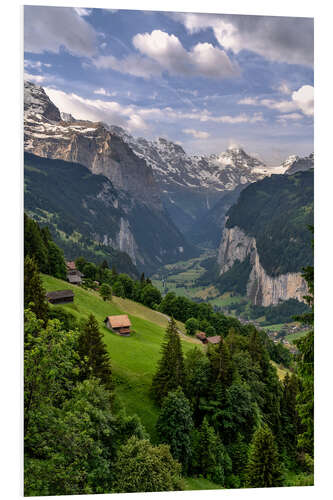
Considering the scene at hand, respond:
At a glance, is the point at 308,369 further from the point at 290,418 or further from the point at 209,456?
the point at 290,418

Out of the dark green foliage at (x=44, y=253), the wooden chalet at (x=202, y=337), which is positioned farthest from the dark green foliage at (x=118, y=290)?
the wooden chalet at (x=202, y=337)

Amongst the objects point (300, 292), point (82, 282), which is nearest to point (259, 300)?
point (300, 292)

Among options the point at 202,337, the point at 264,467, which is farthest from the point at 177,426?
the point at 202,337

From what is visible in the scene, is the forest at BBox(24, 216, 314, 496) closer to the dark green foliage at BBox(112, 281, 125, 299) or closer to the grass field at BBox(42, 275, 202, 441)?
the grass field at BBox(42, 275, 202, 441)

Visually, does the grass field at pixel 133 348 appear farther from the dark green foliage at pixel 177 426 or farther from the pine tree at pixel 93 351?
the dark green foliage at pixel 177 426

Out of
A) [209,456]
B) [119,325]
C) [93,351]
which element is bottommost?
[209,456]

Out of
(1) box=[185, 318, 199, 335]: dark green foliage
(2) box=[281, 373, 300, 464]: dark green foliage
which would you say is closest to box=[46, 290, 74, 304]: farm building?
(2) box=[281, 373, 300, 464]: dark green foliage

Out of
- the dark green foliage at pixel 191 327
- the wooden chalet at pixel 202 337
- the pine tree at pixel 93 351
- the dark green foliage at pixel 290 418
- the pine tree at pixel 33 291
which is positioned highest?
the pine tree at pixel 33 291
